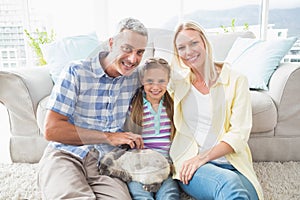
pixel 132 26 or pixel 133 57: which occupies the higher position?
pixel 132 26

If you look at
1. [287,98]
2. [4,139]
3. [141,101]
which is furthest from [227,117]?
[4,139]

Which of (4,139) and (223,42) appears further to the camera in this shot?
(4,139)

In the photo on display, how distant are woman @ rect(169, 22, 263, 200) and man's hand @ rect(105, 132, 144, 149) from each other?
6.1 inches

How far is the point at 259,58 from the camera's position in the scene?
1.83m

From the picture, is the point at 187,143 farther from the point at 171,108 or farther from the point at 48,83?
the point at 48,83

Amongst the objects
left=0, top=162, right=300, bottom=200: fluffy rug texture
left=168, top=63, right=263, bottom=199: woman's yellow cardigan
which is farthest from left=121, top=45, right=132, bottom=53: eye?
left=0, top=162, right=300, bottom=200: fluffy rug texture

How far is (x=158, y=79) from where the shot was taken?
3.76 ft

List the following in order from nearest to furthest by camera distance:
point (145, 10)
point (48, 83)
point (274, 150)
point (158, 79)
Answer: point (158, 79) → point (274, 150) → point (48, 83) → point (145, 10)

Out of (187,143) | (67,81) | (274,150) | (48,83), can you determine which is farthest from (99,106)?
(274,150)

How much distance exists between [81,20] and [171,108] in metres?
2.54

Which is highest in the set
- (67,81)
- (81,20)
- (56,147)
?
(81,20)

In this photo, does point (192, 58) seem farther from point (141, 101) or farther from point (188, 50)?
point (141, 101)

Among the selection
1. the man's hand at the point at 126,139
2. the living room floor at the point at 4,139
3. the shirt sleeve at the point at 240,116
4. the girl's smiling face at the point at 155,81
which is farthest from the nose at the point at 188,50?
the living room floor at the point at 4,139

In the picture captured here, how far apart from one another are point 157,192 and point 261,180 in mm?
604
